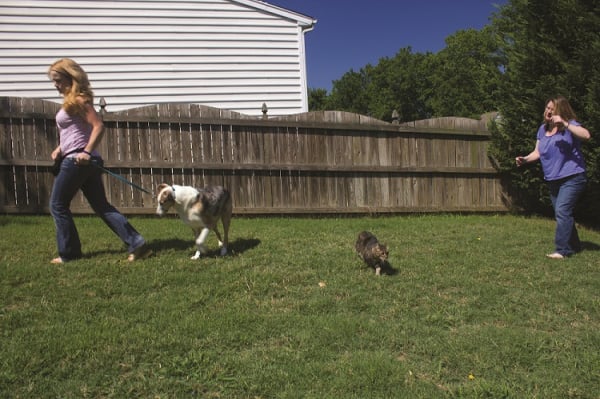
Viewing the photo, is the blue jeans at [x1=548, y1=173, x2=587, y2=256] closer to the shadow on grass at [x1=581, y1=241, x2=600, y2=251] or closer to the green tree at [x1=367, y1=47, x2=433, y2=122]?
the shadow on grass at [x1=581, y1=241, x2=600, y2=251]

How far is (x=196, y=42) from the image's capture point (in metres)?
12.0

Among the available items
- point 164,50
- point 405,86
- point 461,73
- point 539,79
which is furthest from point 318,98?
point 539,79

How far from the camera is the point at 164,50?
11766 millimetres

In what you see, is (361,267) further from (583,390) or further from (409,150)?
(409,150)

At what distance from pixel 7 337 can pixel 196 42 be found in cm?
1006

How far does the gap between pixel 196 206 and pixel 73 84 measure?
1851 millimetres

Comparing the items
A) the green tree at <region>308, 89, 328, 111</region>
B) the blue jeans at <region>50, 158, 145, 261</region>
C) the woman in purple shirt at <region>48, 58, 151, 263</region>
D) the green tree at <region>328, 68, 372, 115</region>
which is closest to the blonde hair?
the woman in purple shirt at <region>48, 58, 151, 263</region>

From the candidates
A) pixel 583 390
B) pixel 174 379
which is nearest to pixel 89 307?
pixel 174 379

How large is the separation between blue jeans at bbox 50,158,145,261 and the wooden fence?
3.06 m

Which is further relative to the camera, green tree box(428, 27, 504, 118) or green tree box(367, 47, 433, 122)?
green tree box(367, 47, 433, 122)

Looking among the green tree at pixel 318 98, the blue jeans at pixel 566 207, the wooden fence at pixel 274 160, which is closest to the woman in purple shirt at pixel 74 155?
the wooden fence at pixel 274 160

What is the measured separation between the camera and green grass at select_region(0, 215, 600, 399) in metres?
2.91

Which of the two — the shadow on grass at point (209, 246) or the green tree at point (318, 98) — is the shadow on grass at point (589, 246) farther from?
the green tree at point (318, 98)

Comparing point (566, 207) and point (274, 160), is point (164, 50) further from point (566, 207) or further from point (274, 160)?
point (566, 207)
